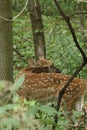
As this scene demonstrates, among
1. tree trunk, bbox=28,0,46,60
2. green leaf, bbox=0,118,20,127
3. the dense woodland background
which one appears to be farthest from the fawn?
tree trunk, bbox=28,0,46,60

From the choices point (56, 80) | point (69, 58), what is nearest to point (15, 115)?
point (56, 80)

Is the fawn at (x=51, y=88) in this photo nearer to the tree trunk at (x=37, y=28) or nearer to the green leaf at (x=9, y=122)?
the green leaf at (x=9, y=122)

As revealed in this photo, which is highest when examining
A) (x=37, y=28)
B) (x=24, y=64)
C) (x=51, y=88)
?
(x=37, y=28)

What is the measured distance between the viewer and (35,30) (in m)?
8.41

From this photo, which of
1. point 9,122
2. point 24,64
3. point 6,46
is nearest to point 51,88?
point 6,46

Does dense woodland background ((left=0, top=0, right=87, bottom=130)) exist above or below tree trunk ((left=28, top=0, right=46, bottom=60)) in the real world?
below

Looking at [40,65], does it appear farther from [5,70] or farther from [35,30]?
[35,30]

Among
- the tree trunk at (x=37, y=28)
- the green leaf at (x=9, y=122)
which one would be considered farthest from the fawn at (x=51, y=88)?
the tree trunk at (x=37, y=28)

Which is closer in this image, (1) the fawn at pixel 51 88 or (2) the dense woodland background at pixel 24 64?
(2) the dense woodland background at pixel 24 64

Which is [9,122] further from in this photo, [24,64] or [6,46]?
[24,64]

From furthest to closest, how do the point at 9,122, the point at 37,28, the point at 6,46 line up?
1. the point at 37,28
2. the point at 6,46
3. the point at 9,122

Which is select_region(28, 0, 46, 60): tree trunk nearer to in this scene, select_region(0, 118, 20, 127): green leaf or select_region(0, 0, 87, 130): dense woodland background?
select_region(0, 0, 87, 130): dense woodland background

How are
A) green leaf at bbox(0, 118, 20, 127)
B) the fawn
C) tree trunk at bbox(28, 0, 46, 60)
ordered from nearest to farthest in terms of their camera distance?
1. green leaf at bbox(0, 118, 20, 127)
2. the fawn
3. tree trunk at bbox(28, 0, 46, 60)

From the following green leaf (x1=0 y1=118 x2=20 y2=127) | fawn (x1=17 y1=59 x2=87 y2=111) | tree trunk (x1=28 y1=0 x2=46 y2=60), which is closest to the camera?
green leaf (x1=0 y1=118 x2=20 y2=127)
